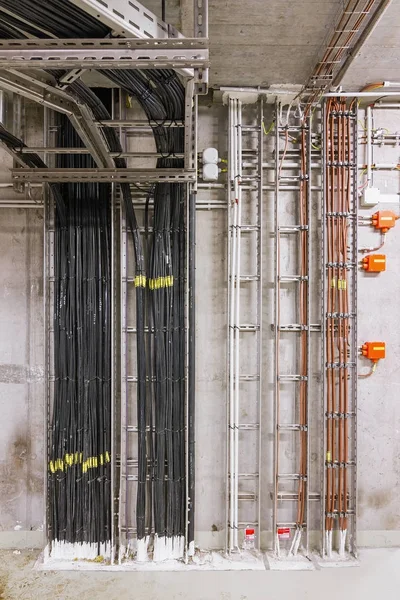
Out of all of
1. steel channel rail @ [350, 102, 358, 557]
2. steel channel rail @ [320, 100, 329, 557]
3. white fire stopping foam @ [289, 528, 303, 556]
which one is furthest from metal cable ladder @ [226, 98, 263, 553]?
steel channel rail @ [350, 102, 358, 557]

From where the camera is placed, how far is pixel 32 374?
9.50 feet

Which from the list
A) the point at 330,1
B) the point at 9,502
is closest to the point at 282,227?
the point at 330,1

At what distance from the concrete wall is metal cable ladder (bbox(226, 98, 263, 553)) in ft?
0.25

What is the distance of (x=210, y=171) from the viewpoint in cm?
265

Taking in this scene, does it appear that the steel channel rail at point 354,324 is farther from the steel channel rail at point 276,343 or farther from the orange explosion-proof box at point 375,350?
the steel channel rail at point 276,343

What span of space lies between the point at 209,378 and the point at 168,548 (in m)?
1.20

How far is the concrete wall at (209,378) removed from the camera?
9.41ft

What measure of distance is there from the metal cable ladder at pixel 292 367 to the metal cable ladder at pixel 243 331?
0.40 feet

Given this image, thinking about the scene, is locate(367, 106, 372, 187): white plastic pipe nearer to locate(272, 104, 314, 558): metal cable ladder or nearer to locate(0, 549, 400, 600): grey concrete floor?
locate(272, 104, 314, 558): metal cable ladder

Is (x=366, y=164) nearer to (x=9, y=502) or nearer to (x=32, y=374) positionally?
(x=32, y=374)

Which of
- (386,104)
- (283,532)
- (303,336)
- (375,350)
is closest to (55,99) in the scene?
(303,336)

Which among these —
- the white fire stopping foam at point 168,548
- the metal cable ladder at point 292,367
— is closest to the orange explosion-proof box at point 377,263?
the metal cable ladder at point 292,367

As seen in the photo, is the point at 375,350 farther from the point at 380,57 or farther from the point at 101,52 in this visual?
the point at 101,52

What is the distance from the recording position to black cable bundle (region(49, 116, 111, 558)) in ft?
8.89
